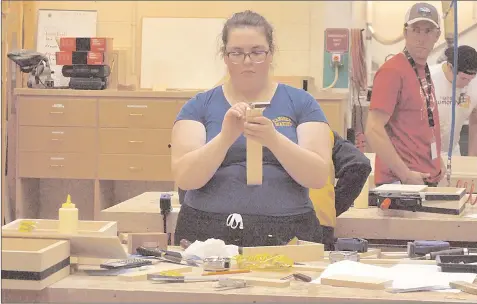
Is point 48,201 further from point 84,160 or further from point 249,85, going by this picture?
point 249,85

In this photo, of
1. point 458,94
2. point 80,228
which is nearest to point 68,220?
point 80,228

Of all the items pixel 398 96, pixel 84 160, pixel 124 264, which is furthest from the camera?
pixel 84 160

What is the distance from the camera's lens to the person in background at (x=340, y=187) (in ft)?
9.26

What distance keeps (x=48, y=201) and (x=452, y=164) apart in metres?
3.29

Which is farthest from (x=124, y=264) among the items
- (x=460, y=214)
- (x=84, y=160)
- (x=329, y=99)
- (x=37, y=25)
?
(x=37, y=25)

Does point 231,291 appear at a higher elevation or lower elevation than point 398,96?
lower

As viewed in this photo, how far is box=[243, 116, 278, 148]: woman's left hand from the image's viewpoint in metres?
2.09

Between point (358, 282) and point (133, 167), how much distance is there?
4293 millimetres

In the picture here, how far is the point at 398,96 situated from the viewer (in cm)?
345

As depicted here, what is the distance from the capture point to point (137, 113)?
5.80 metres

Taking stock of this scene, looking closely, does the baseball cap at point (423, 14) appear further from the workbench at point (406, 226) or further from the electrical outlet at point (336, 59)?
the electrical outlet at point (336, 59)

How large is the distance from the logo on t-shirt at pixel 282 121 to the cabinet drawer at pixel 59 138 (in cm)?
363

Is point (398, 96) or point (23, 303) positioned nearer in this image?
point (23, 303)

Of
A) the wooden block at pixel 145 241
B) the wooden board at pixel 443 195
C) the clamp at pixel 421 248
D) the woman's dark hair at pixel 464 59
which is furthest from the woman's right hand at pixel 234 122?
the woman's dark hair at pixel 464 59
